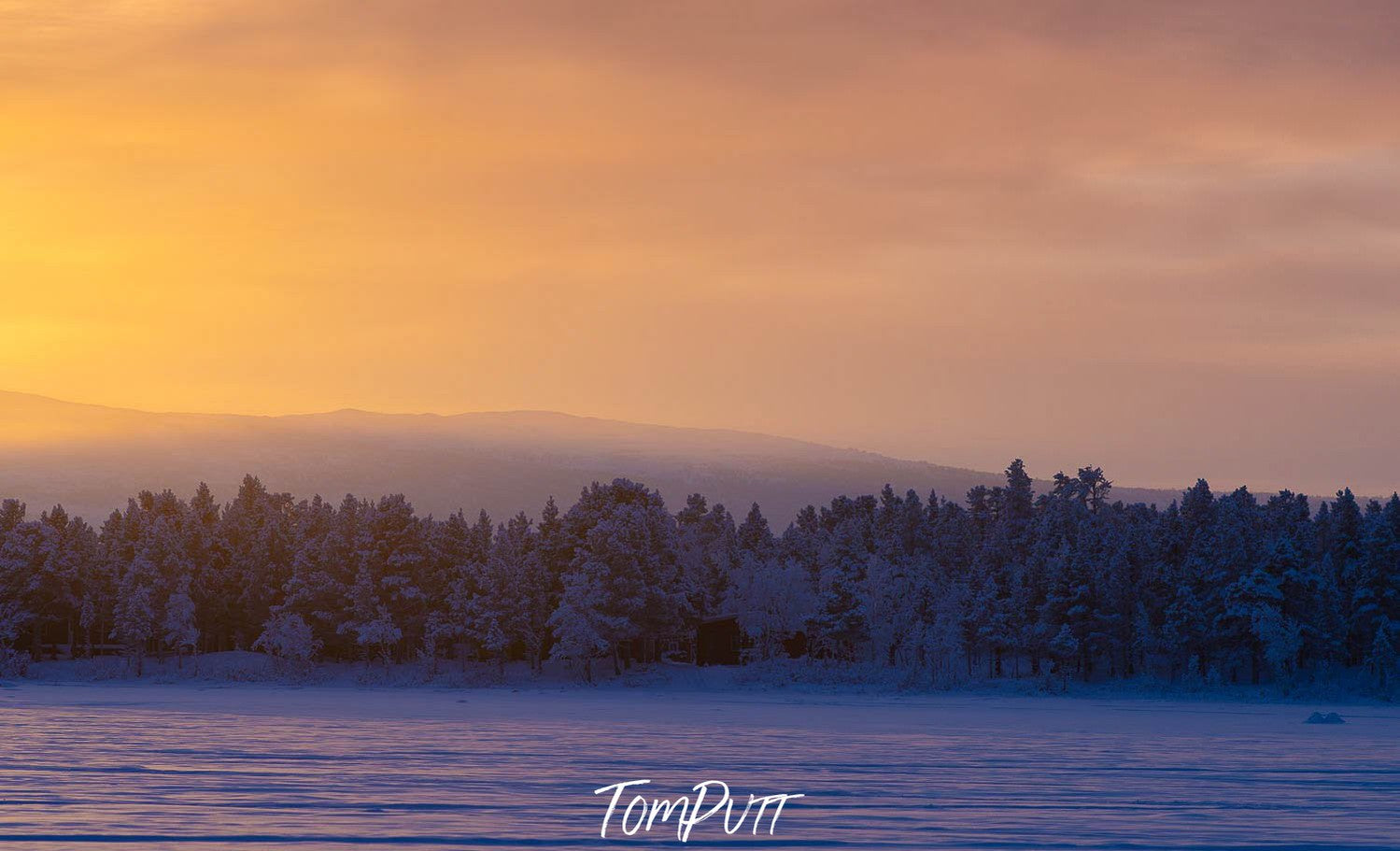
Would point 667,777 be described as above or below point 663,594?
below

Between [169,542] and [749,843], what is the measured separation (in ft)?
359

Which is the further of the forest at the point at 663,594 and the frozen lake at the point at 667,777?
the forest at the point at 663,594

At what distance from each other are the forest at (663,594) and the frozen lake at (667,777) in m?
43.1

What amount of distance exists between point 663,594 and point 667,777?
251 feet

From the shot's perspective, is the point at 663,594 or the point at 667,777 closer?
the point at 667,777

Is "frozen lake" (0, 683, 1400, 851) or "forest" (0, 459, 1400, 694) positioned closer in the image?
"frozen lake" (0, 683, 1400, 851)

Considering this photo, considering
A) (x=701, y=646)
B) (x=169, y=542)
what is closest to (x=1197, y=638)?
(x=701, y=646)

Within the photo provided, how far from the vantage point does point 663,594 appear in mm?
111000

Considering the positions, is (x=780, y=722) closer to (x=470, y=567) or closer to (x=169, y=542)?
(x=470, y=567)

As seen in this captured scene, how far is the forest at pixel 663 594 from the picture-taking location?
10781cm

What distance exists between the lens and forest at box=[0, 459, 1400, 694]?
108 meters

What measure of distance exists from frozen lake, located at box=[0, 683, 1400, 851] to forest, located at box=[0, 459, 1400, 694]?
43.1m

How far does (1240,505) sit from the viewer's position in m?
136

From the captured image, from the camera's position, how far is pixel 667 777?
34.5m
